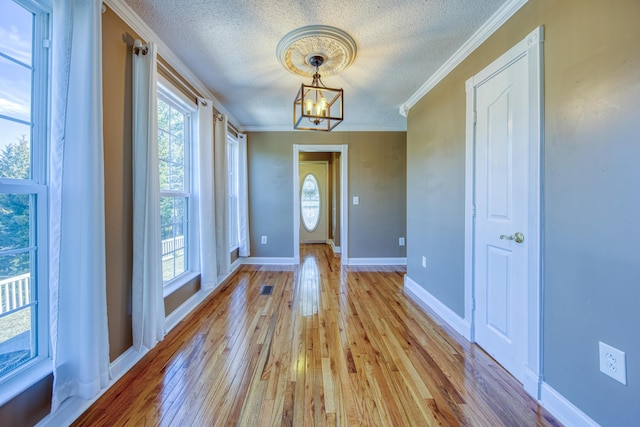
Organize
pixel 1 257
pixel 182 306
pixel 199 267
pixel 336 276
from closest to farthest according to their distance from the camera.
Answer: pixel 1 257
pixel 182 306
pixel 199 267
pixel 336 276

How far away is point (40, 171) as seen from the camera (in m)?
1.27

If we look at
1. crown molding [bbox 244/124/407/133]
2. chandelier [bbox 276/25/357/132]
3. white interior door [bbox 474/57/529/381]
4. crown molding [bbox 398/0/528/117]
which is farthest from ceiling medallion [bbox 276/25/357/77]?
crown molding [bbox 244/124/407/133]

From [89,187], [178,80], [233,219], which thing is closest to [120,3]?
[178,80]

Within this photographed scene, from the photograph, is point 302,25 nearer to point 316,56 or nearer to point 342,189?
point 316,56

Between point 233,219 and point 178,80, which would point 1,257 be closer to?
point 178,80

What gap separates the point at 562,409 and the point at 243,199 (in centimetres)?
409

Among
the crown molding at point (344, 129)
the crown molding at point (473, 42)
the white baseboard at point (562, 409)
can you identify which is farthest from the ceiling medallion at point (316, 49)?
the white baseboard at point (562, 409)

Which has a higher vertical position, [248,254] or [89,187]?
[89,187]

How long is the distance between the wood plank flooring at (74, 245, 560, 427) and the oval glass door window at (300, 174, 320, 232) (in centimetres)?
431

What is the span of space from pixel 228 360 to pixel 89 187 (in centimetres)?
137

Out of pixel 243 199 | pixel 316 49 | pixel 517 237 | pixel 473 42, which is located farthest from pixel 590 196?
pixel 243 199

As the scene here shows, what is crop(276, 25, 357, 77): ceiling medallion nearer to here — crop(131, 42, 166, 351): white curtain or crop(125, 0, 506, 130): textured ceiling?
crop(125, 0, 506, 130): textured ceiling

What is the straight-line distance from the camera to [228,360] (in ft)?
5.95

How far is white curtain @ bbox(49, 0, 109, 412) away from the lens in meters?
1.25
